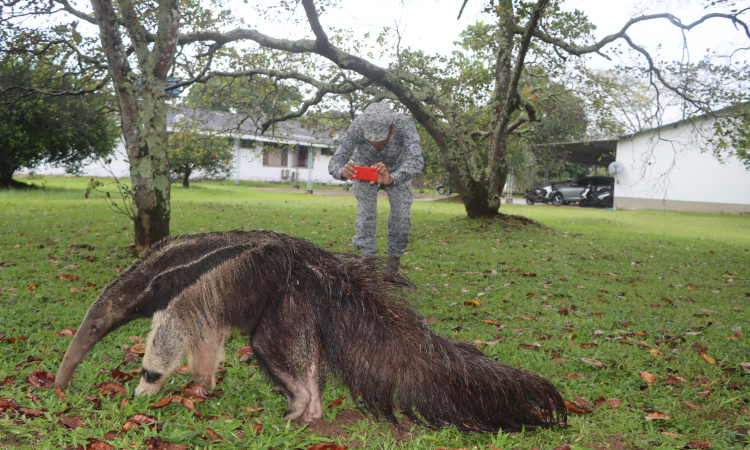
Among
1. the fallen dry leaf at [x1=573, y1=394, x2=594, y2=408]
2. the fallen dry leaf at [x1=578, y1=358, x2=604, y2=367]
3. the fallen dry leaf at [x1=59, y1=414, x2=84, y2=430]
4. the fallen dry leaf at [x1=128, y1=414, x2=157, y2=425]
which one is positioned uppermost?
the fallen dry leaf at [x1=578, y1=358, x2=604, y2=367]

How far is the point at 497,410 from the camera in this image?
2.29 meters

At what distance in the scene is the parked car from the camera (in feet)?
84.6

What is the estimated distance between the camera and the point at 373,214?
4.64 meters

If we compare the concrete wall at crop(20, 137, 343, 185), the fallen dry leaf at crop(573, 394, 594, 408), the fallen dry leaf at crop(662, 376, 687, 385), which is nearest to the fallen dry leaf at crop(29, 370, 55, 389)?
the fallen dry leaf at crop(573, 394, 594, 408)

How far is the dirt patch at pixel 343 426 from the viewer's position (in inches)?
96.3

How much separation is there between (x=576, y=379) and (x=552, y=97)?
33.6ft

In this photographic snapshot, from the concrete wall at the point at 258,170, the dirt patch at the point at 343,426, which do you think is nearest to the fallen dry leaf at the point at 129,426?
the dirt patch at the point at 343,426

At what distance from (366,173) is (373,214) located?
49 centimetres

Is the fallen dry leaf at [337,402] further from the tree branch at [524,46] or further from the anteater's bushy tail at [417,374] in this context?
the tree branch at [524,46]

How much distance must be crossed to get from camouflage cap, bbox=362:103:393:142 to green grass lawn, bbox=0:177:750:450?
1698 millimetres

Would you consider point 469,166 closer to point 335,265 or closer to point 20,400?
point 335,265

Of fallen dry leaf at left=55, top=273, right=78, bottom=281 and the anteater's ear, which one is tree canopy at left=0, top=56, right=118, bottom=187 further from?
the anteater's ear

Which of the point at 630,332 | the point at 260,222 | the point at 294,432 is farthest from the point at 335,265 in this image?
the point at 260,222

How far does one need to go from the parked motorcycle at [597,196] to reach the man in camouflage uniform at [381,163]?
2320 centimetres
